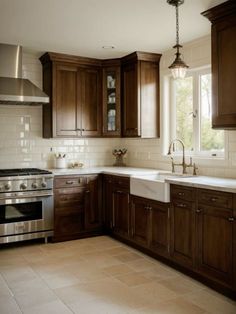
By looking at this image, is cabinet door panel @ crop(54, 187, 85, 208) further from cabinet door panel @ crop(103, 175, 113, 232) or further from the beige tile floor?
the beige tile floor

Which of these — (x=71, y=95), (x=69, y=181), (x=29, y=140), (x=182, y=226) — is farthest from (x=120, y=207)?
(x=71, y=95)

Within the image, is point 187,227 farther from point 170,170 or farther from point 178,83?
point 178,83

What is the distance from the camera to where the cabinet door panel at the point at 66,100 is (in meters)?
4.75

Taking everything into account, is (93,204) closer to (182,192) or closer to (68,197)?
(68,197)

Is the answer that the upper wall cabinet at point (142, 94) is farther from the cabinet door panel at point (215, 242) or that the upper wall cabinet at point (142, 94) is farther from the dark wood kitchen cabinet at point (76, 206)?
the cabinet door panel at point (215, 242)

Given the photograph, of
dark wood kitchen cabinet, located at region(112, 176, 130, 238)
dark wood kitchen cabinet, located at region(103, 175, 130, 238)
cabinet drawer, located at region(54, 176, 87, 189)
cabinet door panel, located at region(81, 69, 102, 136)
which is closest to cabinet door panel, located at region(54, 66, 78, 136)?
cabinet door panel, located at region(81, 69, 102, 136)

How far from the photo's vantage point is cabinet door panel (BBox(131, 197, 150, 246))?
3924mm

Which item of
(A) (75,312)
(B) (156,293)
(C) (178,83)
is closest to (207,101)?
(C) (178,83)

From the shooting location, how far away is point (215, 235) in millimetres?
2979

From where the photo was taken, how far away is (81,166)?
5160 millimetres

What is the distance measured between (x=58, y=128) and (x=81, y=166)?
728 mm

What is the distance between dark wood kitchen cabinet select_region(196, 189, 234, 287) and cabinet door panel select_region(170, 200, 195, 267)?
9 centimetres

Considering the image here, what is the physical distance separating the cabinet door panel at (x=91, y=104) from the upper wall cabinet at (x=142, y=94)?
1.58ft

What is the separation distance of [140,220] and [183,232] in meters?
0.78
